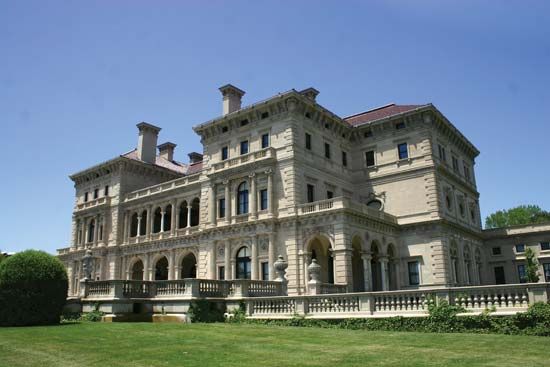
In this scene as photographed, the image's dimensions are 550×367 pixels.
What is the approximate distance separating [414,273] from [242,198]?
48.4ft

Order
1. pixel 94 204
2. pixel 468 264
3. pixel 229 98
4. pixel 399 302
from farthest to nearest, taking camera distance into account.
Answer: pixel 94 204 < pixel 229 98 < pixel 468 264 < pixel 399 302

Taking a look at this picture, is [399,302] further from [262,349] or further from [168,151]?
[168,151]

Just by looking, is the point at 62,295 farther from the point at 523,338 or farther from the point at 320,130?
the point at 320,130

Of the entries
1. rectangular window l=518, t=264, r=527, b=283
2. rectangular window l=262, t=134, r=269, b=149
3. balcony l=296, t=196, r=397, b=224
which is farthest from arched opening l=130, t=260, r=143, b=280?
rectangular window l=518, t=264, r=527, b=283

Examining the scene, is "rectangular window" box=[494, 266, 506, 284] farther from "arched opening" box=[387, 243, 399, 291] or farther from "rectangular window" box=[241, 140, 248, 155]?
"rectangular window" box=[241, 140, 248, 155]

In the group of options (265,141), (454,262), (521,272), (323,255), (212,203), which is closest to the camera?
(323,255)

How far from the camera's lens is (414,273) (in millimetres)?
38344

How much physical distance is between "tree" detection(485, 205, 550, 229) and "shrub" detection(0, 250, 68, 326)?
6629cm

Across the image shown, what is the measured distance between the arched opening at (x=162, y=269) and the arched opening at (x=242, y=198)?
13304mm

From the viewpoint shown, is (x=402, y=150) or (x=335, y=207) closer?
(x=335, y=207)

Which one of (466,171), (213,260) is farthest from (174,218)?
(466,171)

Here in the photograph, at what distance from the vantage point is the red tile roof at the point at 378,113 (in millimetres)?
42531

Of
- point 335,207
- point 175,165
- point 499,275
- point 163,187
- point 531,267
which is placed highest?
point 175,165

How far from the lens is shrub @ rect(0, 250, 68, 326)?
20609mm
